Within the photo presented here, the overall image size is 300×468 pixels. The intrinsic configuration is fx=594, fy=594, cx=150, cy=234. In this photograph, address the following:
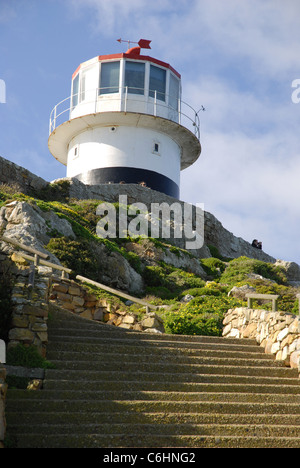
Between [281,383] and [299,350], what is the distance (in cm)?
73

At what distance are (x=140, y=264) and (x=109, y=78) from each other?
11.3 metres

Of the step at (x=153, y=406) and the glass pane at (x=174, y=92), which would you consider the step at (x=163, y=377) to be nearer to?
the step at (x=153, y=406)

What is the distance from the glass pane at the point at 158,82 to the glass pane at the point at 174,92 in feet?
1.53

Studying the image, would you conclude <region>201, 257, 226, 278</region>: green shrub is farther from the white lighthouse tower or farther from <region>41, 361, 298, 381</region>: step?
<region>41, 361, 298, 381</region>: step

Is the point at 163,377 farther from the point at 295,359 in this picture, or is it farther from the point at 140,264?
the point at 140,264

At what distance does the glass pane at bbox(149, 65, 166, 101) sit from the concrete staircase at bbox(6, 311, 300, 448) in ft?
61.9

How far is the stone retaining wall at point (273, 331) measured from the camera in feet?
32.6

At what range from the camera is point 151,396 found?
25.8 ft

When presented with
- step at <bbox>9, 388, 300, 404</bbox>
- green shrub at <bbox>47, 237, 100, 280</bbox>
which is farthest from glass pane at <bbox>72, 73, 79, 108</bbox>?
step at <bbox>9, 388, 300, 404</bbox>

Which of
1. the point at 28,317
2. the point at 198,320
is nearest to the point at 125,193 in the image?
the point at 198,320

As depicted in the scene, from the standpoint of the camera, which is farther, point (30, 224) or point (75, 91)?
point (75, 91)

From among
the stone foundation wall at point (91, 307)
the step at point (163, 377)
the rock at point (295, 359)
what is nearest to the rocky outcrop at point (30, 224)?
the stone foundation wall at point (91, 307)

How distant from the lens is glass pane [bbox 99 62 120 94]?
89.1 ft

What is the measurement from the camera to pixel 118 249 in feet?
62.8
